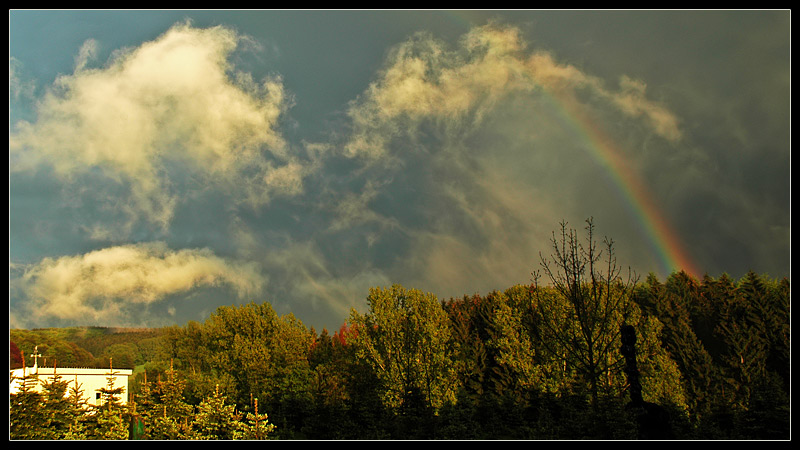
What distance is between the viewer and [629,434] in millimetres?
11992

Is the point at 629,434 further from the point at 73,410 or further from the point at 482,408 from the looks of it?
the point at 73,410

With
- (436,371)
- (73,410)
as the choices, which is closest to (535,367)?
(436,371)

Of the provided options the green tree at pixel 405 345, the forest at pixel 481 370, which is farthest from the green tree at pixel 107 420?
the green tree at pixel 405 345

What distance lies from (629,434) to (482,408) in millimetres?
9789

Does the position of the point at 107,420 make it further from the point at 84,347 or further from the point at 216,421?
the point at 84,347

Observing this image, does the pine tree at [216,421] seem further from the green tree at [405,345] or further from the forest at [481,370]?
the green tree at [405,345]

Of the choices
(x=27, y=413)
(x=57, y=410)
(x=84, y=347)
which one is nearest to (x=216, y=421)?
(x=57, y=410)

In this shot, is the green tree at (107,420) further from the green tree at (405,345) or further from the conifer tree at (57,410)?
the green tree at (405,345)

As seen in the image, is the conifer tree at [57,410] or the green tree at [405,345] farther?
the green tree at [405,345]

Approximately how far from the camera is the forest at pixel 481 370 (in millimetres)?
12031

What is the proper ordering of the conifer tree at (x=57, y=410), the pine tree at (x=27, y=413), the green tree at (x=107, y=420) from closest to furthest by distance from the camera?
the pine tree at (x=27, y=413) < the conifer tree at (x=57, y=410) < the green tree at (x=107, y=420)

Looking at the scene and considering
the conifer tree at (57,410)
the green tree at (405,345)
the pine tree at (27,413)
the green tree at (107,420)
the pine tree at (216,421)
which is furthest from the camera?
the green tree at (405,345)

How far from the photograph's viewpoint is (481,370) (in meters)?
31.9

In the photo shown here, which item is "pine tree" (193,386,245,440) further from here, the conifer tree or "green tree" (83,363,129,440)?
the conifer tree
